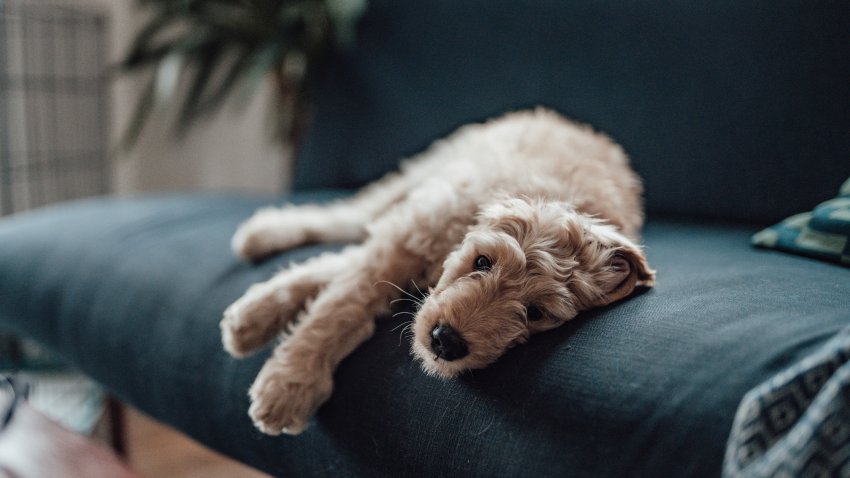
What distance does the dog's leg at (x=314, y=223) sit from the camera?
5.14 ft

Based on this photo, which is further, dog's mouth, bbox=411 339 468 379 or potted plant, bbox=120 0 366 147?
potted plant, bbox=120 0 366 147

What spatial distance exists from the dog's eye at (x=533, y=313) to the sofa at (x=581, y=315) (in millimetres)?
47

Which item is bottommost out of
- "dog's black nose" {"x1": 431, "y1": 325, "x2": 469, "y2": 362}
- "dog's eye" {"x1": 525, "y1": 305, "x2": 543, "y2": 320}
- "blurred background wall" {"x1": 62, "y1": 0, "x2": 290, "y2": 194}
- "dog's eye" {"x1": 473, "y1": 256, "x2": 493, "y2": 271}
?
"blurred background wall" {"x1": 62, "y1": 0, "x2": 290, "y2": 194}

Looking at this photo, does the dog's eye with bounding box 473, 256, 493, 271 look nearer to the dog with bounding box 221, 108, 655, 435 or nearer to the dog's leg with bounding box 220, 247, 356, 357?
the dog with bounding box 221, 108, 655, 435

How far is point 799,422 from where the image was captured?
0.75m

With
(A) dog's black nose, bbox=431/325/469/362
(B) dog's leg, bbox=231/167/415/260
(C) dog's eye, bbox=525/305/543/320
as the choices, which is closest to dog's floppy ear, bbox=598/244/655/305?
(C) dog's eye, bbox=525/305/543/320

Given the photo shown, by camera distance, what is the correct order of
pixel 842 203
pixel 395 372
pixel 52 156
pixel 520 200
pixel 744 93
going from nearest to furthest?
1. pixel 395 372
2. pixel 520 200
3. pixel 842 203
4. pixel 744 93
5. pixel 52 156

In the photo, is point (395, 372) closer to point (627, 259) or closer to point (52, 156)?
point (627, 259)

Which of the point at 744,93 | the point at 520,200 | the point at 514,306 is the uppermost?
the point at 744,93

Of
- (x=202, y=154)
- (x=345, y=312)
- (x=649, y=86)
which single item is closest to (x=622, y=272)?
(x=345, y=312)

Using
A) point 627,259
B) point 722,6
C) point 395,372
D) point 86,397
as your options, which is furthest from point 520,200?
point 86,397

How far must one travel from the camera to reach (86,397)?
253cm

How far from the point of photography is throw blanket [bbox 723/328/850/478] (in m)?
0.71

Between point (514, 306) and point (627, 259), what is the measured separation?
201 millimetres
